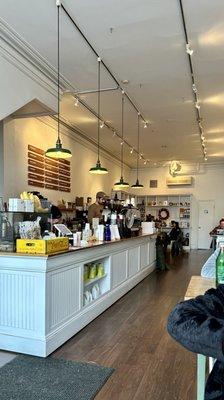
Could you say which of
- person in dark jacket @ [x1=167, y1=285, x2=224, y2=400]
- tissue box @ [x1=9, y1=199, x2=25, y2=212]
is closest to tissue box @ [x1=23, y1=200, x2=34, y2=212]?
tissue box @ [x1=9, y1=199, x2=25, y2=212]

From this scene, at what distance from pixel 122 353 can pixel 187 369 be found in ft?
2.24

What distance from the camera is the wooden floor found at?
8.75 feet

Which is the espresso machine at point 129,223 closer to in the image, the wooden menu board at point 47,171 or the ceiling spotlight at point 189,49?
the wooden menu board at point 47,171

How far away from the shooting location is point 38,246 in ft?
10.7

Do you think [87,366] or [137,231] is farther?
[137,231]

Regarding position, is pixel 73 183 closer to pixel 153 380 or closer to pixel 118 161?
pixel 118 161

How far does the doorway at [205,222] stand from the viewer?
1403cm

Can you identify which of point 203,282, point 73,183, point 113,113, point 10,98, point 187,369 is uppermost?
point 113,113

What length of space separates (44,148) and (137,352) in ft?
17.6

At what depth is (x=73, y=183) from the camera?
9.30 m

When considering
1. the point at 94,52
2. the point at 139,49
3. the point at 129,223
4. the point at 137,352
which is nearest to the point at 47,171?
the point at 129,223

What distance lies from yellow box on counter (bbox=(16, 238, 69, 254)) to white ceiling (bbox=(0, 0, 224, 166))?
267 centimetres

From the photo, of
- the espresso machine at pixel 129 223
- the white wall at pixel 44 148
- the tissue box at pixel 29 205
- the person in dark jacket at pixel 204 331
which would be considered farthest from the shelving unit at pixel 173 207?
the person in dark jacket at pixel 204 331

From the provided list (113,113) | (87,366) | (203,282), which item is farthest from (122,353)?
(113,113)
